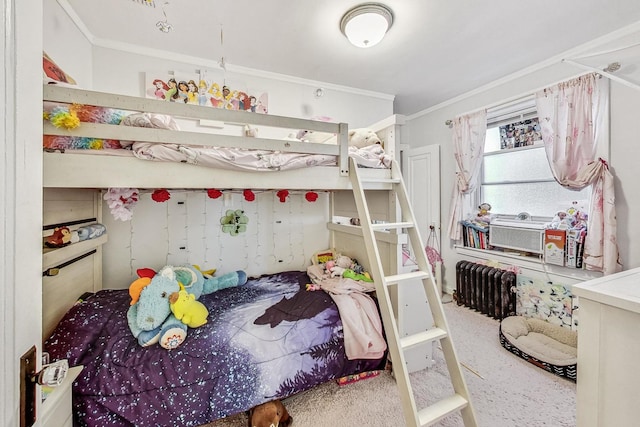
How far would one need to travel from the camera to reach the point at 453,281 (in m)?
3.56

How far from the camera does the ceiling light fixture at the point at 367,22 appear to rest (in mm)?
1828

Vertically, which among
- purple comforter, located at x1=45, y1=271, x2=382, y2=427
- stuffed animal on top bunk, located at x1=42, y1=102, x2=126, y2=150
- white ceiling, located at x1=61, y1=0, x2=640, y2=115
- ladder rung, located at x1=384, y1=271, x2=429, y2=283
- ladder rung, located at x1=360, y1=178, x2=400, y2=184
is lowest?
purple comforter, located at x1=45, y1=271, x2=382, y2=427

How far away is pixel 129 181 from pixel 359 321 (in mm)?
1626

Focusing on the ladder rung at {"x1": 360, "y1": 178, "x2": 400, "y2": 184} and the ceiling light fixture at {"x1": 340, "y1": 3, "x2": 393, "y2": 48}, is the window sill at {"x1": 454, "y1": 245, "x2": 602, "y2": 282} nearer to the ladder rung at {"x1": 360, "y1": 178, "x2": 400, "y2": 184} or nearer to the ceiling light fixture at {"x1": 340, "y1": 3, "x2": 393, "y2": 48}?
the ladder rung at {"x1": 360, "y1": 178, "x2": 400, "y2": 184}

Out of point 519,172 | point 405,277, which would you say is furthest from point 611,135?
point 405,277

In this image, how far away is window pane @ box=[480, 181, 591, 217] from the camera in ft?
8.48

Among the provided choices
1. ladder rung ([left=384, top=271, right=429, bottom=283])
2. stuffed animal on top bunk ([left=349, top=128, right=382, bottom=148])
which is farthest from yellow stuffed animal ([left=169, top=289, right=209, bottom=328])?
stuffed animal on top bunk ([left=349, top=128, right=382, bottom=148])

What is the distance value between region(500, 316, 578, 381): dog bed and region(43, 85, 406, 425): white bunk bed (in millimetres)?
1352

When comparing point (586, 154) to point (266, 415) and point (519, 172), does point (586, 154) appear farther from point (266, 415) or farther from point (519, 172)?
point (266, 415)

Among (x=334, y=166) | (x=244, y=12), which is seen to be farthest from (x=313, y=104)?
(x=334, y=166)

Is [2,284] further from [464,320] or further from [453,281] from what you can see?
[453,281]

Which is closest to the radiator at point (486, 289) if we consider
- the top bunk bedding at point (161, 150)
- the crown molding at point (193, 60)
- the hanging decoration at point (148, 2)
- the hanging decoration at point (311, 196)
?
the hanging decoration at point (311, 196)

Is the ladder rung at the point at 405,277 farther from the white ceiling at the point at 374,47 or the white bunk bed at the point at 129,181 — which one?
the white ceiling at the point at 374,47

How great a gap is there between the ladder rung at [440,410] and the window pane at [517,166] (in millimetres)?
2550
